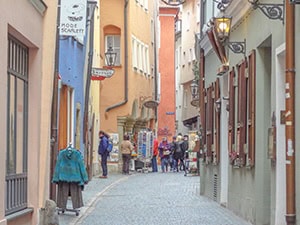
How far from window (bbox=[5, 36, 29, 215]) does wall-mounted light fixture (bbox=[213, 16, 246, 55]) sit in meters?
4.23

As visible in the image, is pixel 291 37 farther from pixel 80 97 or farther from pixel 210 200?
pixel 80 97

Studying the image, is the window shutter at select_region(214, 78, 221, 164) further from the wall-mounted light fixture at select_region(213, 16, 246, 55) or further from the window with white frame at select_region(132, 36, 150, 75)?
the window with white frame at select_region(132, 36, 150, 75)

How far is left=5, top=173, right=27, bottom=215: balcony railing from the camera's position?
1192cm

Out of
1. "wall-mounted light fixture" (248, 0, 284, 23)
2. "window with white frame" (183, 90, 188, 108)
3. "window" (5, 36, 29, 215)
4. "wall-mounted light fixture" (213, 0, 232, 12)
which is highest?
"window with white frame" (183, 90, 188, 108)

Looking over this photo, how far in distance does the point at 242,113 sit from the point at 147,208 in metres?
4.01

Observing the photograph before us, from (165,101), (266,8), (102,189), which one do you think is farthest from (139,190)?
(165,101)

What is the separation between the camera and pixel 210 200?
20.9 metres

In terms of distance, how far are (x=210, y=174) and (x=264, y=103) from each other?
294 inches

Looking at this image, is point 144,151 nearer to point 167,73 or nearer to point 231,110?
point 231,110

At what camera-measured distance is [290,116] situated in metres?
10.9

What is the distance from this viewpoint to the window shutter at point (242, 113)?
1541 centimetres

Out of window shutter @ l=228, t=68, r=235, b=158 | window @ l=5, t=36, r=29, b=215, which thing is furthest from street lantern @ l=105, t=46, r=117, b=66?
window @ l=5, t=36, r=29, b=215

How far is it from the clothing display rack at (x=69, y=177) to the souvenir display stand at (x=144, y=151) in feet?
76.2

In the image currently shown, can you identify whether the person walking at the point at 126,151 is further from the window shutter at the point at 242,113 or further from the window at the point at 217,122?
the window shutter at the point at 242,113
